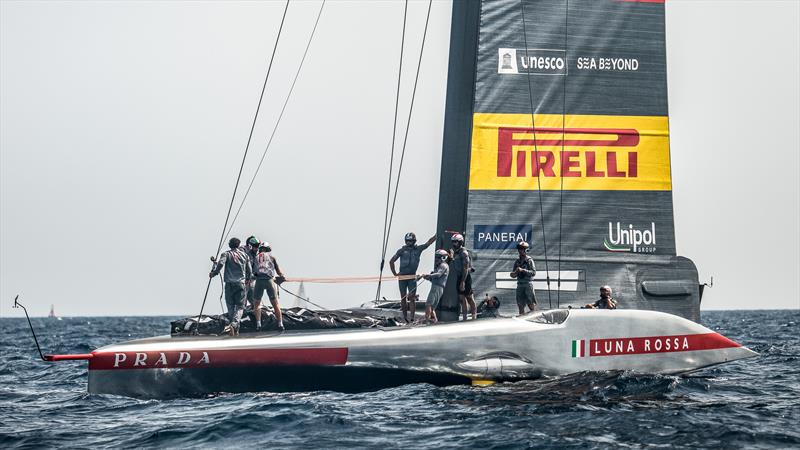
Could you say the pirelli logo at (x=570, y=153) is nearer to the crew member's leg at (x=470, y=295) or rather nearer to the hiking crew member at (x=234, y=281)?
the crew member's leg at (x=470, y=295)

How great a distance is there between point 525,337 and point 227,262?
420 cm

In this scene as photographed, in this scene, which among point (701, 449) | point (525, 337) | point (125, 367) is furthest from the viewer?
point (525, 337)

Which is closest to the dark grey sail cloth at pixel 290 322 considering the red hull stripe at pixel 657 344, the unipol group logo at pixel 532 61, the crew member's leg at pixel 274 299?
the crew member's leg at pixel 274 299

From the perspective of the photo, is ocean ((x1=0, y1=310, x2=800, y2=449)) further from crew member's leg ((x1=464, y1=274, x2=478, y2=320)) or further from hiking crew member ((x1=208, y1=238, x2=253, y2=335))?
crew member's leg ((x1=464, y1=274, x2=478, y2=320))

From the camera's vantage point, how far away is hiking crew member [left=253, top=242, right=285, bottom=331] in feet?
45.8

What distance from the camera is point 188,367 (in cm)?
1241

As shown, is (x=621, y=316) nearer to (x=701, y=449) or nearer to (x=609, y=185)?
(x=609, y=185)

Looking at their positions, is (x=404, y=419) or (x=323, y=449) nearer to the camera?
(x=323, y=449)

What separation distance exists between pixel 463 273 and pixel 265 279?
9.19ft

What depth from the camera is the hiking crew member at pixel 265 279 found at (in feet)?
45.8

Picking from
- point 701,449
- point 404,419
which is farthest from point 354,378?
point 701,449

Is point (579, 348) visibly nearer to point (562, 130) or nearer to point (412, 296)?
point (412, 296)

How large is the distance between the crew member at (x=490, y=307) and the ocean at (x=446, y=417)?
6.34 feet

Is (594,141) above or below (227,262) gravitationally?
above
